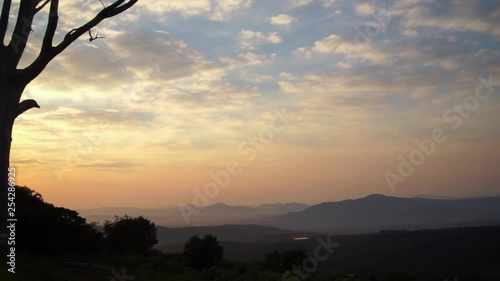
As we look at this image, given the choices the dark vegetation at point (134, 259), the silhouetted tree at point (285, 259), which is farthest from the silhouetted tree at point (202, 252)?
the silhouetted tree at point (285, 259)

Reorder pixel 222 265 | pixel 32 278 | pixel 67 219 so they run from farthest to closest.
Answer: pixel 222 265, pixel 67 219, pixel 32 278

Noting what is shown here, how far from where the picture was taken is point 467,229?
56.4m

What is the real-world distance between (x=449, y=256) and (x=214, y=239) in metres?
27.3

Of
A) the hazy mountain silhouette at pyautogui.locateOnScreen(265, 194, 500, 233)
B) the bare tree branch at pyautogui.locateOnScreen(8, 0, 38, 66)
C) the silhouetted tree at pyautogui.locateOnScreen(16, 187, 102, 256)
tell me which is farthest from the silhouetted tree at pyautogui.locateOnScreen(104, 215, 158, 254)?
the hazy mountain silhouette at pyautogui.locateOnScreen(265, 194, 500, 233)

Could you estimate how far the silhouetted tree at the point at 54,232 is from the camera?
16.7m

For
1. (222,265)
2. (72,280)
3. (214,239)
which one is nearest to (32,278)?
(72,280)

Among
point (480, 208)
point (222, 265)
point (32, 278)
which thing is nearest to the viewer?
point (32, 278)

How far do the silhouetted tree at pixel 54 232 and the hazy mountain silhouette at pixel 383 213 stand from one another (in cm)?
9544

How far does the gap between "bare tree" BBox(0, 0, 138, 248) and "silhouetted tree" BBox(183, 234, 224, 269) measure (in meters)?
→ 16.1

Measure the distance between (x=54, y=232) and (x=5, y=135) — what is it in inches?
427

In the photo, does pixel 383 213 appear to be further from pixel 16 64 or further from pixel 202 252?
pixel 16 64

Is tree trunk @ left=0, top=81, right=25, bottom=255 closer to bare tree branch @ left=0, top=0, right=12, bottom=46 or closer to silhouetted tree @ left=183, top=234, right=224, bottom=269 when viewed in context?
bare tree branch @ left=0, top=0, right=12, bottom=46

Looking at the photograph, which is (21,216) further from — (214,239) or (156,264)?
(214,239)

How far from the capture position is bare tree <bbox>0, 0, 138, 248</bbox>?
7.73 meters
